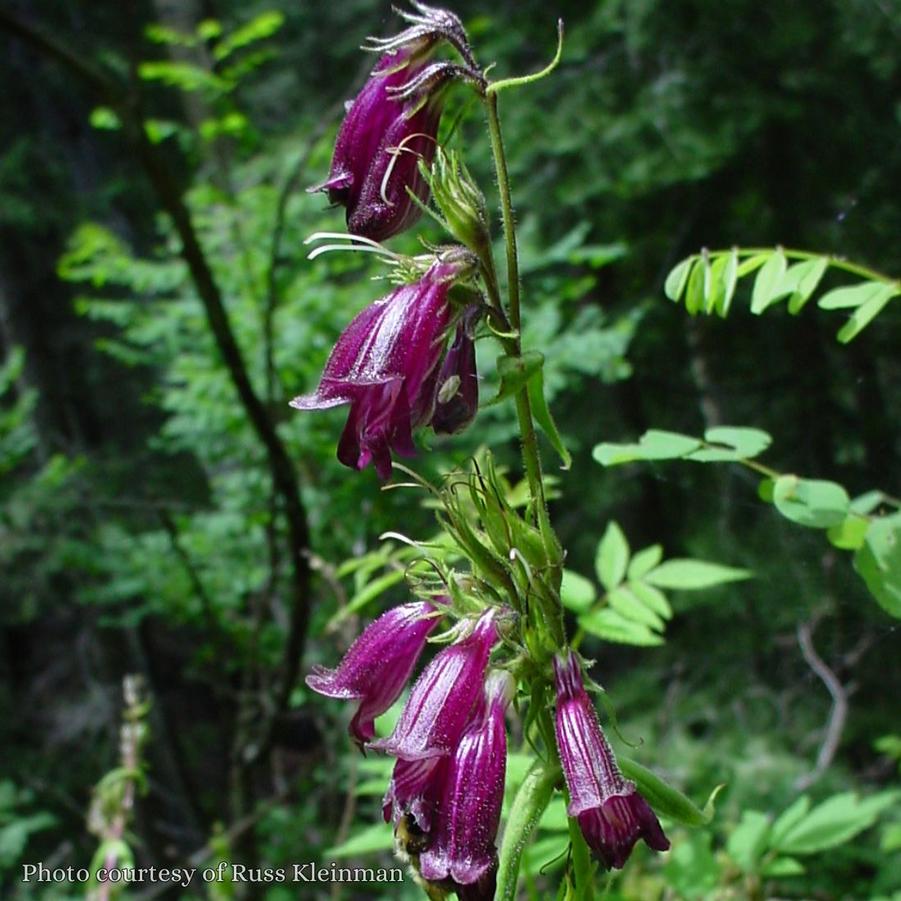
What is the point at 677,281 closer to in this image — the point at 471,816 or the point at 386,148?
the point at 386,148

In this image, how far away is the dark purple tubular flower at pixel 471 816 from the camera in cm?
110

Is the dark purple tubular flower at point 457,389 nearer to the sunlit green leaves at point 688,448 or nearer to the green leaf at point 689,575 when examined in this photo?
the sunlit green leaves at point 688,448

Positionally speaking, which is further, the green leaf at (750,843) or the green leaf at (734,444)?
the green leaf at (750,843)

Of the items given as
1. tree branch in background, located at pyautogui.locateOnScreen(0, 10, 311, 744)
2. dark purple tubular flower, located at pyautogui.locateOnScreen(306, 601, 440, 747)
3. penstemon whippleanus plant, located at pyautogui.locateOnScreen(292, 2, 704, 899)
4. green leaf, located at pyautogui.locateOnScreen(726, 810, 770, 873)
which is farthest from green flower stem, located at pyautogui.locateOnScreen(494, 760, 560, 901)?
tree branch in background, located at pyautogui.locateOnScreen(0, 10, 311, 744)

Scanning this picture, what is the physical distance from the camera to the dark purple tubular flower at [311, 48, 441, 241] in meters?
1.23

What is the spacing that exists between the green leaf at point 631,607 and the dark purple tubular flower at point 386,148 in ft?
3.28

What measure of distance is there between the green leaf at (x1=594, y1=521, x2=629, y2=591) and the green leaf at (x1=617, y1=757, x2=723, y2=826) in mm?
847

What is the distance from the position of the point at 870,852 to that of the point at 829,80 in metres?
4.59

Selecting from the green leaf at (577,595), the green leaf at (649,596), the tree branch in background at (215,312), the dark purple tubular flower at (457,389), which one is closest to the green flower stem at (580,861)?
the dark purple tubular flower at (457,389)

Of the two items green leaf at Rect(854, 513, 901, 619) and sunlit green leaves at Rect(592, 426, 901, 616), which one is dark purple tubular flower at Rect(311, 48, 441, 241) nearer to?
sunlit green leaves at Rect(592, 426, 901, 616)

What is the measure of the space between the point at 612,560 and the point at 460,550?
37.8 inches

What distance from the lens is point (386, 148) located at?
47.9 inches

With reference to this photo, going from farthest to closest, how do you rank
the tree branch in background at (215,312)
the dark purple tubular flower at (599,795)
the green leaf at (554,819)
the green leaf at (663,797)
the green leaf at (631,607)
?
the tree branch in background at (215,312)
the green leaf at (631,607)
the green leaf at (554,819)
the green leaf at (663,797)
the dark purple tubular flower at (599,795)

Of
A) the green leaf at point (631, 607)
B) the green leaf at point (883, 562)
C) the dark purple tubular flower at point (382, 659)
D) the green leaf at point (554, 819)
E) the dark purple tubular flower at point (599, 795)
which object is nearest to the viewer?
the dark purple tubular flower at point (599, 795)
